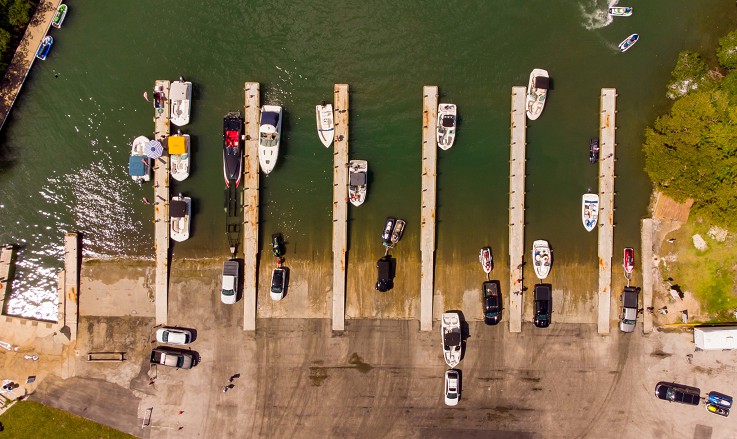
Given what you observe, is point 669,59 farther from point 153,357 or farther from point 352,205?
point 153,357

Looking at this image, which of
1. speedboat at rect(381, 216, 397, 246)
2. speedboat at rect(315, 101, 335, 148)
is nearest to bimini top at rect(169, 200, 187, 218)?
speedboat at rect(315, 101, 335, 148)

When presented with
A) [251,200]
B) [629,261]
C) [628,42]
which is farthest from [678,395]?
[251,200]

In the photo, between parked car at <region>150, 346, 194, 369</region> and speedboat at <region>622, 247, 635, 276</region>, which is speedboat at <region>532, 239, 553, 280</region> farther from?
parked car at <region>150, 346, 194, 369</region>

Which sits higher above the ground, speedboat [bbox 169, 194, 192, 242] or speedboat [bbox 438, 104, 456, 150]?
speedboat [bbox 438, 104, 456, 150]

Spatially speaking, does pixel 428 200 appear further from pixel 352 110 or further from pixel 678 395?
pixel 678 395

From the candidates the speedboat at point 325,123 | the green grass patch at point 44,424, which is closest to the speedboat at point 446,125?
the speedboat at point 325,123
